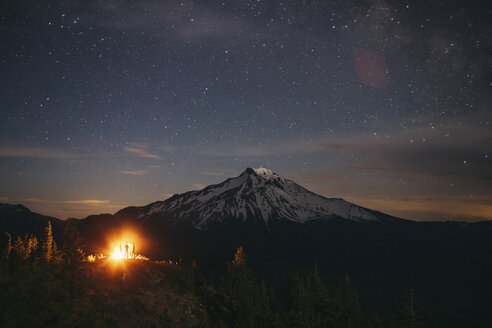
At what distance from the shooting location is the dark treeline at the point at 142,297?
18.4 meters

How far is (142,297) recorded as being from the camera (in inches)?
1544

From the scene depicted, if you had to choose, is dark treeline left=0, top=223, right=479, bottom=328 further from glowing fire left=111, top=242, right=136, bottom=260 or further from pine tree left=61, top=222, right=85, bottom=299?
glowing fire left=111, top=242, right=136, bottom=260

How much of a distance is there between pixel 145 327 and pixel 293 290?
40.5 metres

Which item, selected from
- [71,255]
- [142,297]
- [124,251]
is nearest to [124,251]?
[124,251]

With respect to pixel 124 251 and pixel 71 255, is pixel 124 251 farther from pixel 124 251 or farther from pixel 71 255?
pixel 71 255

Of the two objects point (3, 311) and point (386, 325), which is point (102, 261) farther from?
point (386, 325)

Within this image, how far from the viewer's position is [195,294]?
46.4 m

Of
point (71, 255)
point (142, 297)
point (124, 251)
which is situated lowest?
point (142, 297)

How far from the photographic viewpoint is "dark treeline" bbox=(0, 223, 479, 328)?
18359mm

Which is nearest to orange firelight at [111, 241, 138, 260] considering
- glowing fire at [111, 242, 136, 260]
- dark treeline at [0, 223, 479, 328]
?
glowing fire at [111, 242, 136, 260]

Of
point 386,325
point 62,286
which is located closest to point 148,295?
point 62,286

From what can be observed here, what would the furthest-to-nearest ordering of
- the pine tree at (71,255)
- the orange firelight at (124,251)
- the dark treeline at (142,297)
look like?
1. the orange firelight at (124,251)
2. the pine tree at (71,255)
3. the dark treeline at (142,297)

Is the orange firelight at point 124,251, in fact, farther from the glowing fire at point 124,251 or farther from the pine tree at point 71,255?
the pine tree at point 71,255

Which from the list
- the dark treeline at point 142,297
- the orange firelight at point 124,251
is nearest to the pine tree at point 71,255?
the dark treeline at point 142,297
